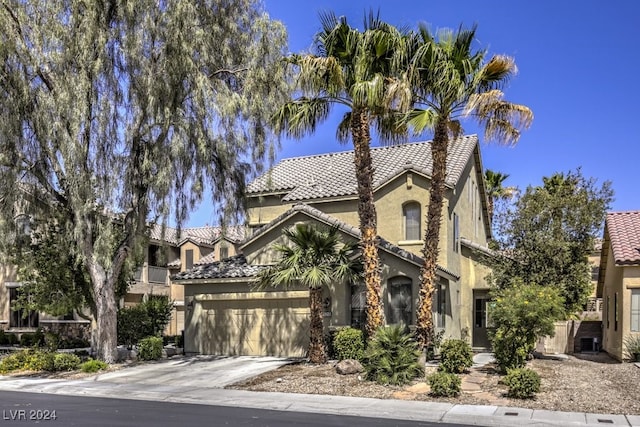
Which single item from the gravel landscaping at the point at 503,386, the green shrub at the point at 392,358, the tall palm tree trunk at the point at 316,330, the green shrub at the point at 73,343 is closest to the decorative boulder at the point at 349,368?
the gravel landscaping at the point at 503,386

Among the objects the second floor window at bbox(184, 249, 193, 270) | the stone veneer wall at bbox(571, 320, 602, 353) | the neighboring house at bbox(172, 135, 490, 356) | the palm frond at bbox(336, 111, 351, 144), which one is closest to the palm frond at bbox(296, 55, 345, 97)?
the palm frond at bbox(336, 111, 351, 144)

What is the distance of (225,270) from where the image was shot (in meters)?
22.6

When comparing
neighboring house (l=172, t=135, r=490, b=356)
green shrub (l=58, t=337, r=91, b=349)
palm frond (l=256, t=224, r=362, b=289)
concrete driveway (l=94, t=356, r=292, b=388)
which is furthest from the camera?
green shrub (l=58, t=337, r=91, b=349)

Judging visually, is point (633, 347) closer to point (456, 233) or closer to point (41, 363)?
point (456, 233)

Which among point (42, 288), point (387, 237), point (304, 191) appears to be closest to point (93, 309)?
point (42, 288)

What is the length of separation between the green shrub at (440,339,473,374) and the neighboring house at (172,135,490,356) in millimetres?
3513

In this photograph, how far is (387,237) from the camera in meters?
23.5

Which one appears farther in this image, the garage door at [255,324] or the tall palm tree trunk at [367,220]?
the garage door at [255,324]

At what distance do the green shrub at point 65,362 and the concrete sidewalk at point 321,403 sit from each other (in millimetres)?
1281

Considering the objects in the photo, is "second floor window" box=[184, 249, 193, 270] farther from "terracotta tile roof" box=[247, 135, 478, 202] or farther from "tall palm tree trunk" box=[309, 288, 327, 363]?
"tall palm tree trunk" box=[309, 288, 327, 363]

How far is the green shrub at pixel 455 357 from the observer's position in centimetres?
1591

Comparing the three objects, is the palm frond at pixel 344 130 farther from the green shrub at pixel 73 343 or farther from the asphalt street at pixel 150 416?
the green shrub at pixel 73 343

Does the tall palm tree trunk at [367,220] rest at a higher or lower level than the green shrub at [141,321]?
higher

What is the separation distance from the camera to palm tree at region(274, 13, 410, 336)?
645 inches
